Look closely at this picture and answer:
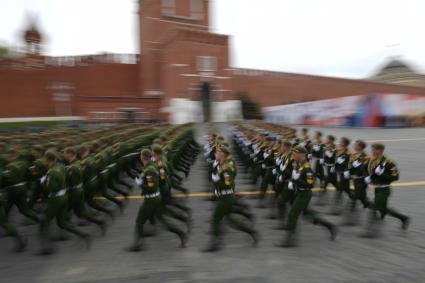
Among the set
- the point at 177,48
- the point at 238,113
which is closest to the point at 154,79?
the point at 177,48

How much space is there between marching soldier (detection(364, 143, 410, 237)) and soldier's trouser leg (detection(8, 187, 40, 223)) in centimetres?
587

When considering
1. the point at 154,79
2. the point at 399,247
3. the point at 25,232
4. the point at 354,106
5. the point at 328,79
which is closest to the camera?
the point at 399,247

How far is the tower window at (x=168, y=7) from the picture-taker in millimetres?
46094

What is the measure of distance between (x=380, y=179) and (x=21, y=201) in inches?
247

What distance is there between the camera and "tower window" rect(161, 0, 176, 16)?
46094 mm

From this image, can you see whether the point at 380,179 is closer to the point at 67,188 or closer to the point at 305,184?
the point at 305,184

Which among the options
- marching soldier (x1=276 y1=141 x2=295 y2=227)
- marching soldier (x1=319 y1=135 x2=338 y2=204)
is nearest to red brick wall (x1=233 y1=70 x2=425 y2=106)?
marching soldier (x1=319 y1=135 x2=338 y2=204)

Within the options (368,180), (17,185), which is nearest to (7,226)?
(17,185)

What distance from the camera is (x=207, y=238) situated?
20.7ft

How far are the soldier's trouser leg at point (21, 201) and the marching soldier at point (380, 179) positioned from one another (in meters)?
5.87

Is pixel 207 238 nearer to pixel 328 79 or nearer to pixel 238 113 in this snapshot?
pixel 238 113

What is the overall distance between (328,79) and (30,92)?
41399 millimetres

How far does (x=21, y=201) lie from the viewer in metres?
6.43

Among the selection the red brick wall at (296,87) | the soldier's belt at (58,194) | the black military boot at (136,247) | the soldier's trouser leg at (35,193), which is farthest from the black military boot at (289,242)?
the red brick wall at (296,87)
